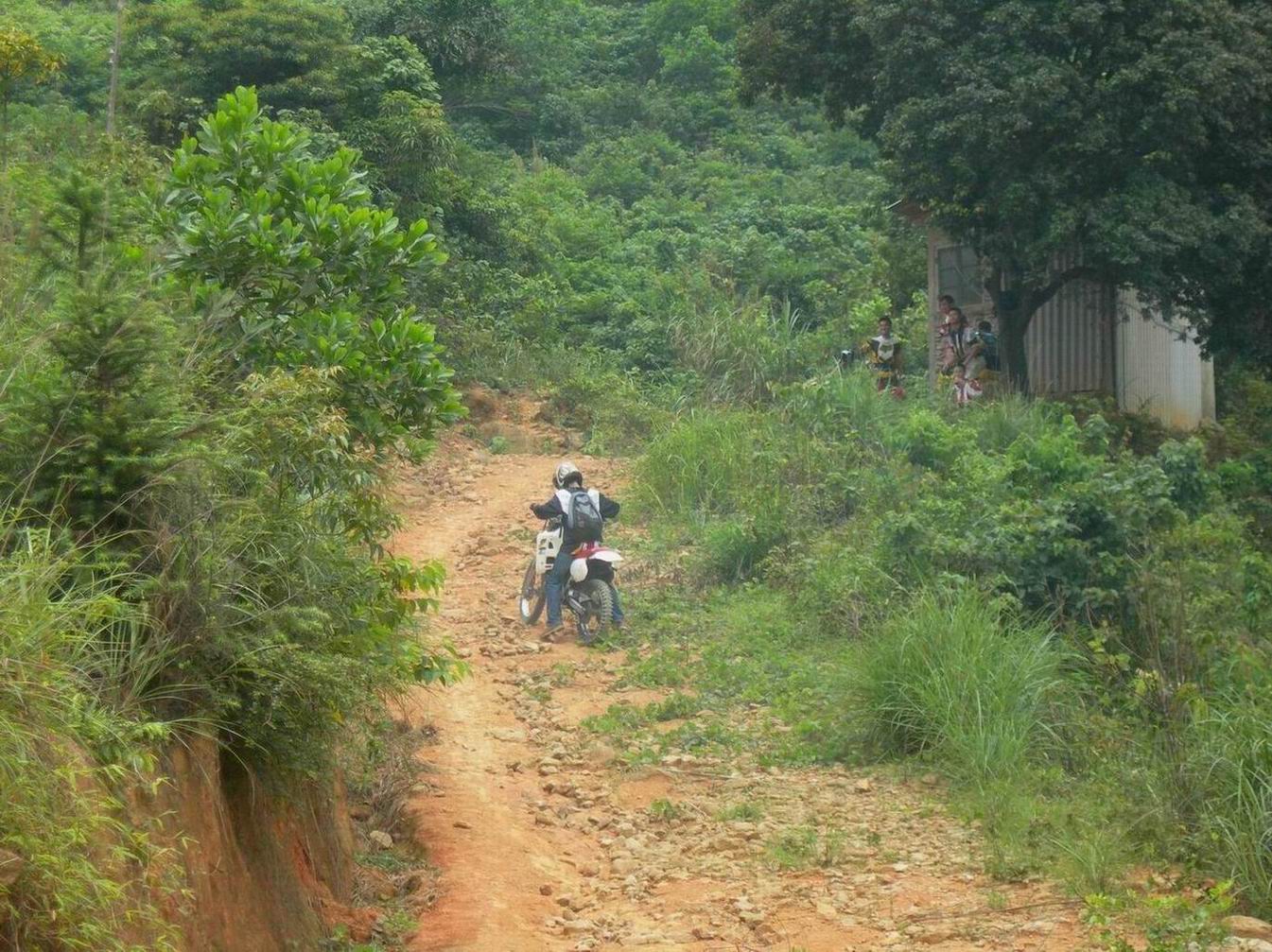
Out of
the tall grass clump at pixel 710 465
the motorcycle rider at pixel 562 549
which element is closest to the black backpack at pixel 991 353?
the tall grass clump at pixel 710 465

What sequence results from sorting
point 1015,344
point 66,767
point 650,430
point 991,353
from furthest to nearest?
point 650,430 < point 991,353 < point 1015,344 < point 66,767

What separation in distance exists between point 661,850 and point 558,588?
4532mm

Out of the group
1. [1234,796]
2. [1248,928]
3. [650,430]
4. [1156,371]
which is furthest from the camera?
[650,430]

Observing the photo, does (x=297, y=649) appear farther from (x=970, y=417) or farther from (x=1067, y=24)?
(x=1067, y=24)

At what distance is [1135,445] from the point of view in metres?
17.1

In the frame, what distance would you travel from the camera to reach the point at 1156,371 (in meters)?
18.3

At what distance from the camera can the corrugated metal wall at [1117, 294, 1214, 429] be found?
18297mm

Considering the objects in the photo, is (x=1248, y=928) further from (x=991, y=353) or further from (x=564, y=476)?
(x=991, y=353)

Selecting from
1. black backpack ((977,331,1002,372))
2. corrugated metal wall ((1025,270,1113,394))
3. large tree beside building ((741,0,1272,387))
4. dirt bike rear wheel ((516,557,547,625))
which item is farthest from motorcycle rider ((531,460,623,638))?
corrugated metal wall ((1025,270,1113,394))

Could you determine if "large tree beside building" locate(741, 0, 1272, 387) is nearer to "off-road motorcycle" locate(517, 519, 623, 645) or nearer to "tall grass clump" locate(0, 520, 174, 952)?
"off-road motorcycle" locate(517, 519, 623, 645)

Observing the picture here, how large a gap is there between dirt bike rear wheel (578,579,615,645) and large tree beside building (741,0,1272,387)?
592 centimetres

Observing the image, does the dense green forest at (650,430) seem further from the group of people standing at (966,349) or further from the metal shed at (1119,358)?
the metal shed at (1119,358)

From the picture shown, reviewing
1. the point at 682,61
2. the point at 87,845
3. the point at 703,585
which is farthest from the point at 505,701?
the point at 682,61

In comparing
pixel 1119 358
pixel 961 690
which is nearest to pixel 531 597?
pixel 961 690
